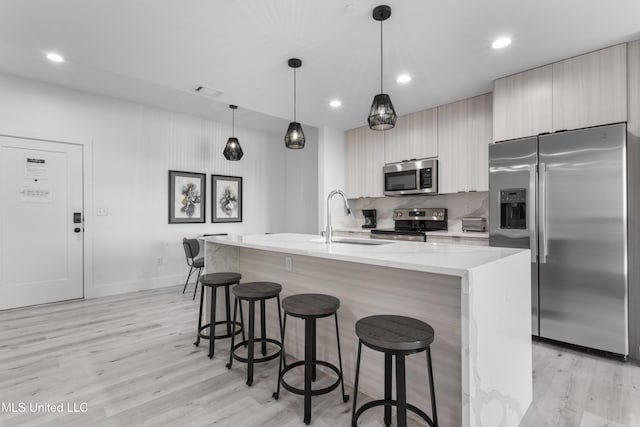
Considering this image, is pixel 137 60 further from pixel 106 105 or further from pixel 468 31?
pixel 468 31

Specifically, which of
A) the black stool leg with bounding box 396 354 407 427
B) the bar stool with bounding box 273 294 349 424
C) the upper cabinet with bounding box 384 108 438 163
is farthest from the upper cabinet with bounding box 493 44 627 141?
the black stool leg with bounding box 396 354 407 427

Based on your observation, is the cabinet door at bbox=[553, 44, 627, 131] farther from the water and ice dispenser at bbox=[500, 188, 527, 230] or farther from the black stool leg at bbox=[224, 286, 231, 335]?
the black stool leg at bbox=[224, 286, 231, 335]

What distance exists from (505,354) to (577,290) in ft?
5.32

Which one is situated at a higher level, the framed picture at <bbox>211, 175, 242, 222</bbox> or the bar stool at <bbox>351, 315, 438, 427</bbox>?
the framed picture at <bbox>211, 175, 242, 222</bbox>

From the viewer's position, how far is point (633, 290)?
2562mm

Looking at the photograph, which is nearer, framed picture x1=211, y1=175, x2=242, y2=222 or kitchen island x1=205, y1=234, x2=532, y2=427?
kitchen island x1=205, y1=234, x2=532, y2=427

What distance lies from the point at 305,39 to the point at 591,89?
7.94 feet

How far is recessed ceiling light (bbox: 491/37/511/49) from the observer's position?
2584mm

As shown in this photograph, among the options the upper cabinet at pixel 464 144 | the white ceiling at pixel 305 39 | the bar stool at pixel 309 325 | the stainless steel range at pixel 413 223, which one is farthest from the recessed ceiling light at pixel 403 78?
the bar stool at pixel 309 325

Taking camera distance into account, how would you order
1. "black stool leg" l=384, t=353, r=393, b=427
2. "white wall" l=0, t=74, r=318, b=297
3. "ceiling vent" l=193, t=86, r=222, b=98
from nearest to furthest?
"black stool leg" l=384, t=353, r=393, b=427 → "ceiling vent" l=193, t=86, r=222, b=98 → "white wall" l=0, t=74, r=318, b=297

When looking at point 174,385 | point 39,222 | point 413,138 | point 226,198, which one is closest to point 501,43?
point 413,138

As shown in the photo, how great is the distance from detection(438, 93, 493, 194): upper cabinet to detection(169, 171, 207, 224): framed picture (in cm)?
365

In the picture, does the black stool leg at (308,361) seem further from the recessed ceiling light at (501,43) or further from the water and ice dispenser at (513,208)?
the recessed ceiling light at (501,43)

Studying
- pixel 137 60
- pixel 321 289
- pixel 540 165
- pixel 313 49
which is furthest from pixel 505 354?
pixel 137 60
